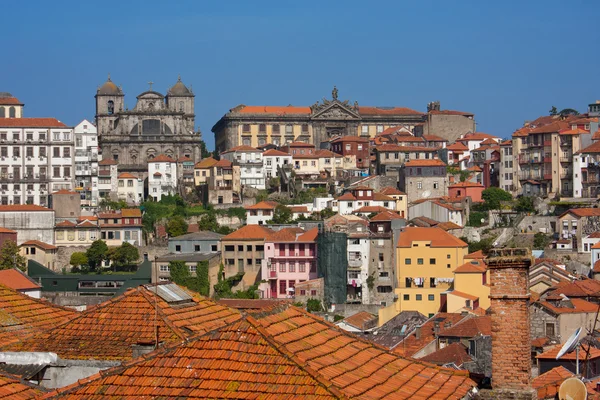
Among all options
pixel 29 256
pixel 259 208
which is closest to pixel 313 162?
pixel 259 208

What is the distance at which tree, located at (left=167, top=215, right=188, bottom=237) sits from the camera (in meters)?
93.6

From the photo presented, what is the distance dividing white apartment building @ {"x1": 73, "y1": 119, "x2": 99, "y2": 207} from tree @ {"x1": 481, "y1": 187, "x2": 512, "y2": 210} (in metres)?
32.6

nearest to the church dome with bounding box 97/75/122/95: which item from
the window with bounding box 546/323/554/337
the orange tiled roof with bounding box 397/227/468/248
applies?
the orange tiled roof with bounding box 397/227/468/248

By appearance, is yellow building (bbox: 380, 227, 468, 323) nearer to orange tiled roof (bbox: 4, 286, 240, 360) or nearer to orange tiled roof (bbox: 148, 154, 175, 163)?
orange tiled roof (bbox: 148, 154, 175, 163)

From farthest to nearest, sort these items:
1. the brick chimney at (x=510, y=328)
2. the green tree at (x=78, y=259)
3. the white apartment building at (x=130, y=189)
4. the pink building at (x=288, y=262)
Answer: the white apartment building at (x=130, y=189)
the green tree at (x=78, y=259)
the pink building at (x=288, y=262)
the brick chimney at (x=510, y=328)

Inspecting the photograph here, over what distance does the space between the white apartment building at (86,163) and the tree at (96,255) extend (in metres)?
14.8

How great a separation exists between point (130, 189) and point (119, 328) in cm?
9082

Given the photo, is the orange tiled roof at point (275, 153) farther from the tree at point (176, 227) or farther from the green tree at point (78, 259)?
the green tree at point (78, 259)

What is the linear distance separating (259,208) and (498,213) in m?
18.8

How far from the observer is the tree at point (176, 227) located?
9356cm

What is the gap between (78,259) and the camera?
8831cm

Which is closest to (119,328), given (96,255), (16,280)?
(16,280)

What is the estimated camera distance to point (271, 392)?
13656 millimetres

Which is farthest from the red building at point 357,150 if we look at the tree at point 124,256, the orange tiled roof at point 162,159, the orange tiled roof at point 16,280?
the orange tiled roof at point 16,280
